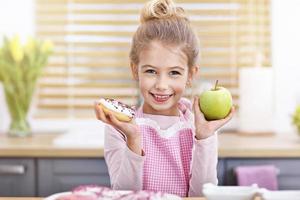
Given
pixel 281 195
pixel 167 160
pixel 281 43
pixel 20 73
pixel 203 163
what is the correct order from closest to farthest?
pixel 281 195, pixel 203 163, pixel 167 160, pixel 20 73, pixel 281 43

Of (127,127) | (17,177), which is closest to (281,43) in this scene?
(17,177)

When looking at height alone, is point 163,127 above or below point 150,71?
below

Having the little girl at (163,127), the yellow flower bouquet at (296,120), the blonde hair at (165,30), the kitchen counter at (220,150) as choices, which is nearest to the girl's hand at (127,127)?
the little girl at (163,127)

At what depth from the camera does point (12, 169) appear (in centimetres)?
257

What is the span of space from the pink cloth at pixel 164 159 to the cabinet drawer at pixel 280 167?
80 cm

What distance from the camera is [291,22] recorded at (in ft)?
10.1

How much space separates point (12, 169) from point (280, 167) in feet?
3.52

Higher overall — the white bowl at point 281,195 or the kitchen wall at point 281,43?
the kitchen wall at point 281,43

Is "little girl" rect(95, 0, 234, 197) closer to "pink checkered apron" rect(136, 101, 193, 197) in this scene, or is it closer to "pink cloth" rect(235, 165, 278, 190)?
"pink checkered apron" rect(136, 101, 193, 197)

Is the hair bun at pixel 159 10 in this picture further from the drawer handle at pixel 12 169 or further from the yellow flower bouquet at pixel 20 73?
the yellow flower bouquet at pixel 20 73

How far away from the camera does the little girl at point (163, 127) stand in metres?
1.58

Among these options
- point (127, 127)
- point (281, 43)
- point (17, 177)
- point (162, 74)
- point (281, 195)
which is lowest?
point (17, 177)

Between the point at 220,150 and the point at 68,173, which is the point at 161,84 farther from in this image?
the point at 68,173

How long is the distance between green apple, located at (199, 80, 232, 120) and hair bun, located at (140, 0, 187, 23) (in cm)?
29
